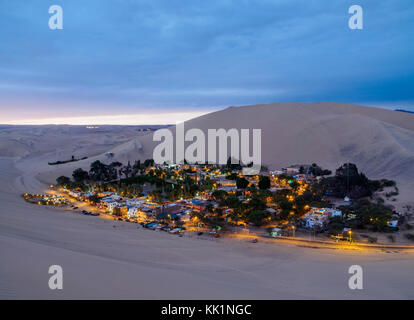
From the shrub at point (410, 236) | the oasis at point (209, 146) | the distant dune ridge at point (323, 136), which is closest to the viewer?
Answer: the shrub at point (410, 236)

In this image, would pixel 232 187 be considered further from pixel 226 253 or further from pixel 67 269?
pixel 67 269

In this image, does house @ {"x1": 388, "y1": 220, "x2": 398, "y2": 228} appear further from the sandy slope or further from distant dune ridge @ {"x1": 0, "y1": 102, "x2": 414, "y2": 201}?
distant dune ridge @ {"x1": 0, "y1": 102, "x2": 414, "y2": 201}

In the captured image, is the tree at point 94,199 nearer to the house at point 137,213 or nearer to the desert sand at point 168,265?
the house at point 137,213

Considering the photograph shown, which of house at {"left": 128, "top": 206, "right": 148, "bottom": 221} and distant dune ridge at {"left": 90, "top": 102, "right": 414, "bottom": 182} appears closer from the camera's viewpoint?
house at {"left": 128, "top": 206, "right": 148, "bottom": 221}

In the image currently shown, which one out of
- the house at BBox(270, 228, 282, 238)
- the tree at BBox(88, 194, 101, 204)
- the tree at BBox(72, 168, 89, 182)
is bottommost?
the house at BBox(270, 228, 282, 238)

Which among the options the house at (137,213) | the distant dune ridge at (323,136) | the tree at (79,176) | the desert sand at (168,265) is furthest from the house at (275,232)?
the tree at (79,176)

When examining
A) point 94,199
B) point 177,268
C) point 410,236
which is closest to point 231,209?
point 410,236

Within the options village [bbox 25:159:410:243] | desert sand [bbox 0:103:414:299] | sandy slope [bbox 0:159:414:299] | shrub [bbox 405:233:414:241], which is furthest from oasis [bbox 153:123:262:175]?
sandy slope [bbox 0:159:414:299]

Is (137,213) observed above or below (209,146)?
below

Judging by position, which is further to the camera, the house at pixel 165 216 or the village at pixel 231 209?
the house at pixel 165 216

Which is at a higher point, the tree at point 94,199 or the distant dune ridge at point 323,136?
the distant dune ridge at point 323,136

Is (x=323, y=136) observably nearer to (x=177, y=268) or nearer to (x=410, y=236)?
(x=410, y=236)

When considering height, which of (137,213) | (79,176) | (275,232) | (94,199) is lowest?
(275,232)
